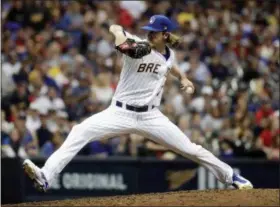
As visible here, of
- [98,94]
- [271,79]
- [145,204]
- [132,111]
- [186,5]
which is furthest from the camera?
[186,5]

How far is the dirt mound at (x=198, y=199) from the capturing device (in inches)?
348

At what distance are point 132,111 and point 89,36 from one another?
27.1ft

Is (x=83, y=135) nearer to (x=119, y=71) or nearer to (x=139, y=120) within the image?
(x=139, y=120)

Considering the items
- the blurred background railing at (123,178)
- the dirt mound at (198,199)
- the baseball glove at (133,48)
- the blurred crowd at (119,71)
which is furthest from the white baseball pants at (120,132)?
the blurred crowd at (119,71)

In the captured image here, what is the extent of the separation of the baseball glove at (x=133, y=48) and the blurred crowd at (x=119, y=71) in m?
5.06

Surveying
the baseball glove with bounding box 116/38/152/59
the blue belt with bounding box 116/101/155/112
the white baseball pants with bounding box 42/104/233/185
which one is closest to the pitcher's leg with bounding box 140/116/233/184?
the white baseball pants with bounding box 42/104/233/185

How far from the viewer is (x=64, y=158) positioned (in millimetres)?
9383

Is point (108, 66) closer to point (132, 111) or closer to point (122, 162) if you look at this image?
point (122, 162)

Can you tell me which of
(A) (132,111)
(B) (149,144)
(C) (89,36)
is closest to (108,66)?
(C) (89,36)

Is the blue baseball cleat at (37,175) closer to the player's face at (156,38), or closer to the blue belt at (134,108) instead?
the blue belt at (134,108)

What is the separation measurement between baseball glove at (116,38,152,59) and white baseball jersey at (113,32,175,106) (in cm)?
32

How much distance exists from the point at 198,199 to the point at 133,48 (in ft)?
5.57

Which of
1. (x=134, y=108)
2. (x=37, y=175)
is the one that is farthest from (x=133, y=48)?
(x=37, y=175)

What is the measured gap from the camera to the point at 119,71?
16.8 meters
